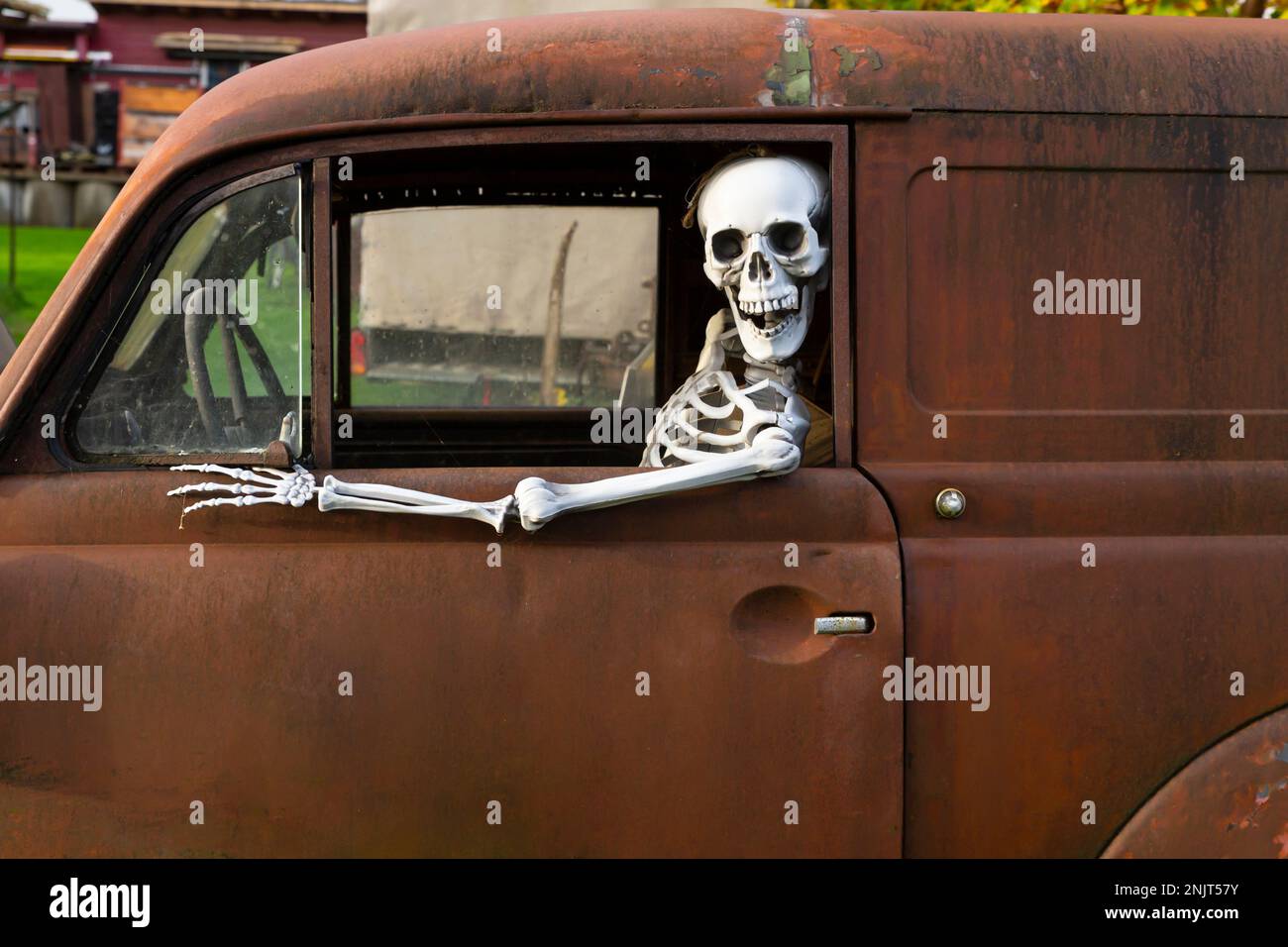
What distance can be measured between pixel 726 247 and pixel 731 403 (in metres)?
0.29

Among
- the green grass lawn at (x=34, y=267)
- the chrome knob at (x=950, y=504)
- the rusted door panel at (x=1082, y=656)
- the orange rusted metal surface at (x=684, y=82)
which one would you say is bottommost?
the rusted door panel at (x=1082, y=656)

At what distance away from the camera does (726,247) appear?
234cm

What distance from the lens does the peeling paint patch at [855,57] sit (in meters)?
2.20

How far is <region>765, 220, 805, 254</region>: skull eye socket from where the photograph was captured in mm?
2227

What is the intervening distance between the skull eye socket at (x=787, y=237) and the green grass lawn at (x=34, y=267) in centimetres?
880

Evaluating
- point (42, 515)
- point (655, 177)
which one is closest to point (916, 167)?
point (655, 177)

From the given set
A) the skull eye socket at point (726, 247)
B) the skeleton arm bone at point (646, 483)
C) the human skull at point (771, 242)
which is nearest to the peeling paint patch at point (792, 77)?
the human skull at point (771, 242)

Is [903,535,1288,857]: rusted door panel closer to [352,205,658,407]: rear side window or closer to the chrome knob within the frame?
the chrome knob

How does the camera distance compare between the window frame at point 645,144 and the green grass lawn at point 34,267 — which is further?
the green grass lawn at point 34,267

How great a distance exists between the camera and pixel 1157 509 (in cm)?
215

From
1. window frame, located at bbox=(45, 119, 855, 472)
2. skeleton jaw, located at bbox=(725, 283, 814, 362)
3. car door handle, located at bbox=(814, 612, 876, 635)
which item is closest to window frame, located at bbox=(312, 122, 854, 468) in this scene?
window frame, located at bbox=(45, 119, 855, 472)

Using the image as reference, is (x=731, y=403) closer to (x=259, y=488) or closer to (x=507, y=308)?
(x=259, y=488)

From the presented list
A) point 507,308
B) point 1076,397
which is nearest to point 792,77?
point 1076,397

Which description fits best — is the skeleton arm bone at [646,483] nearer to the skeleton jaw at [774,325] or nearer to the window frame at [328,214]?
the window frame at [328,214]
